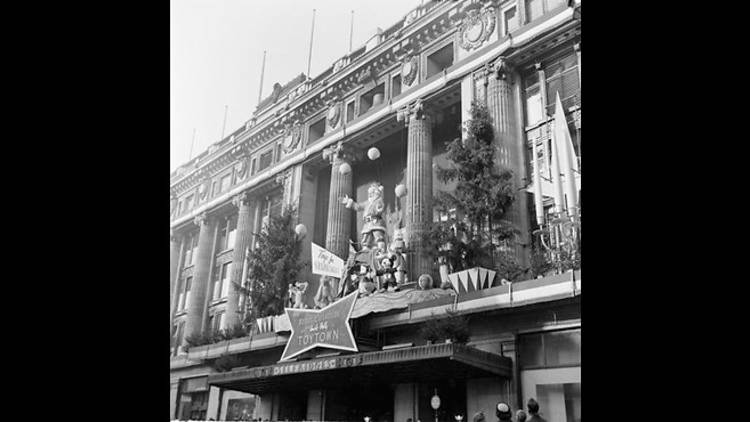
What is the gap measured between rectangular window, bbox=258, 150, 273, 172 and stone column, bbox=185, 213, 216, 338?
3654 mm

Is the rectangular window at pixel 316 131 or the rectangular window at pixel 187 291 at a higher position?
the rectangular window at pixel 316 131

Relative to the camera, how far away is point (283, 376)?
16719 mm

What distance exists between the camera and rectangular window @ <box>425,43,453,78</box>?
22.0 m

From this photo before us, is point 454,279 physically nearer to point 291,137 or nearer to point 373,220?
point 373,220

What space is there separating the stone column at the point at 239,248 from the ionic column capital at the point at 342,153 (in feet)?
18.2

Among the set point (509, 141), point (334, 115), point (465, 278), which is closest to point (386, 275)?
point (465, 278)

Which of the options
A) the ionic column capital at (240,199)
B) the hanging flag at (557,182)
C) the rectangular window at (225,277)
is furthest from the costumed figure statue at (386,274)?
the rectangular window at (225,277)

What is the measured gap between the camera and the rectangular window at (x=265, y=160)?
2883cm

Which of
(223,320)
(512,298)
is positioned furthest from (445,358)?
(223,320)

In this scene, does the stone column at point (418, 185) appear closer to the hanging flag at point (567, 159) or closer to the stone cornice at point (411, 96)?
the stone cornice at point (411, 96)

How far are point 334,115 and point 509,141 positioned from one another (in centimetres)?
1015

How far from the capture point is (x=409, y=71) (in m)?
22.7
